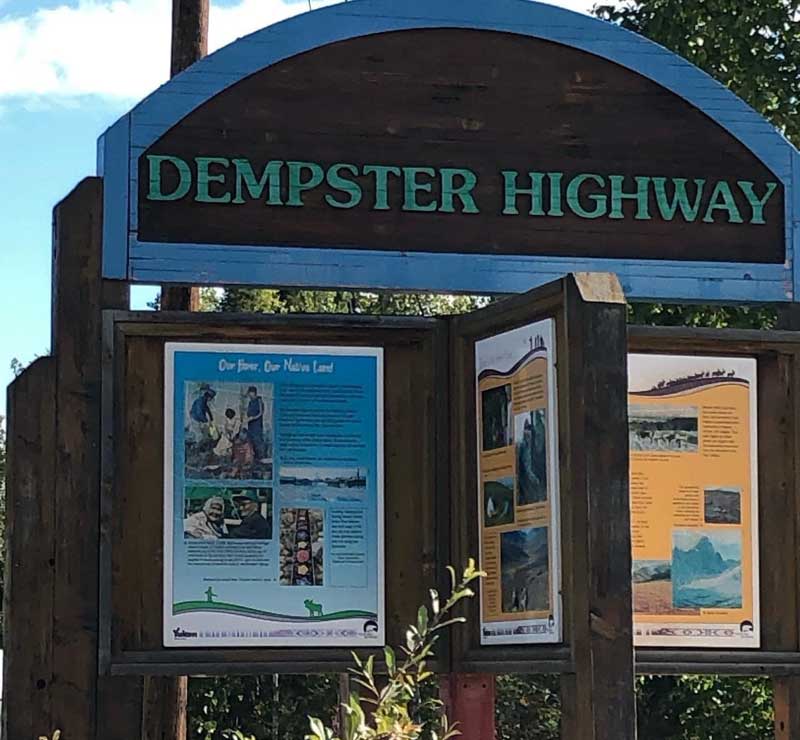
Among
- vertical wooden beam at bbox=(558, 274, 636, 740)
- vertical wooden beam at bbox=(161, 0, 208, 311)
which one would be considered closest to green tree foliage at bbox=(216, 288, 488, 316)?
vertical wooden beam at bbox=(161, 0, 208, 311)

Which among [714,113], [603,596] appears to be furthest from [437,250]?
[603,596]

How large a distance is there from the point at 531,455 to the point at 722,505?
121 cm

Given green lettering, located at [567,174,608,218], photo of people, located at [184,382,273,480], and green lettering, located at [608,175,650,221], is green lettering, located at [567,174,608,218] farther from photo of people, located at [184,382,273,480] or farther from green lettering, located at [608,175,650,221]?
photo of people, located at [184,382,273,480]

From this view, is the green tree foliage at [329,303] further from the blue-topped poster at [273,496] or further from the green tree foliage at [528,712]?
the blue-topped poster at [273,496]

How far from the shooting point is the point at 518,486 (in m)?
6.91

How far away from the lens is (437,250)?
747cm

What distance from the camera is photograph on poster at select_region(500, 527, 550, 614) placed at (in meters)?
6.65

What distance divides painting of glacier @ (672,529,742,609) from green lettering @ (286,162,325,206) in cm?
208

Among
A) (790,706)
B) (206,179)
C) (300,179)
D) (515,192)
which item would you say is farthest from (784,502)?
(206,179)

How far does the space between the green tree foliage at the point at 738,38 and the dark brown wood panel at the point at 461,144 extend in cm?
1159

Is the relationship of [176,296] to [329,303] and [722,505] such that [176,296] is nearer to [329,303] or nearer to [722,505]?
[722,505]

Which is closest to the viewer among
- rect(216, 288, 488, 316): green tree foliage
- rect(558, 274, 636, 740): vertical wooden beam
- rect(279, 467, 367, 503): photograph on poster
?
rect(558, 274, 636, 740): vertical wooden beam

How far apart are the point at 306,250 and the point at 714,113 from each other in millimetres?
1889

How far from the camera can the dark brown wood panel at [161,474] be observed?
707 centimetres
